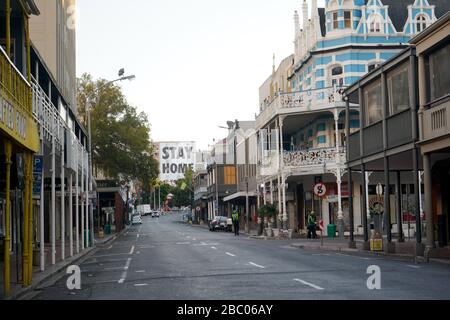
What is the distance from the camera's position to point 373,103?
30000mm

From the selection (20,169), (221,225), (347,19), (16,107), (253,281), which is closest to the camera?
(16,107)

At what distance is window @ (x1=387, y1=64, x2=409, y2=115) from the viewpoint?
26745mm

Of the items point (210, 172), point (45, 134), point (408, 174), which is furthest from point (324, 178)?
point (210, 172)

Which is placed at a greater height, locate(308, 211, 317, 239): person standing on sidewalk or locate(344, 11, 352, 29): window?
locate(344, 11, 352, 29): window

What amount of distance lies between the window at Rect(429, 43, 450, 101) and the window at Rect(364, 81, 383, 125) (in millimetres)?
4610

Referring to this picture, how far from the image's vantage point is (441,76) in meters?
24.1

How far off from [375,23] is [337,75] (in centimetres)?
395

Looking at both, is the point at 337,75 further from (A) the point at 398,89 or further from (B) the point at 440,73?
(B) the point at 440,73

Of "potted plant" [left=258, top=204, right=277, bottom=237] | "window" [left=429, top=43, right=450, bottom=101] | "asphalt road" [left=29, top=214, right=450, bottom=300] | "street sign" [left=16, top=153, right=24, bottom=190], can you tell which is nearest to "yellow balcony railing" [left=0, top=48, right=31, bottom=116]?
"street sign" [left=16, top=153, right=24, bottom=190]

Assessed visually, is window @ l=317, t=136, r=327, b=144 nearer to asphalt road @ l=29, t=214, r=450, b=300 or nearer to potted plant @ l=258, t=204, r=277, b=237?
potted plant @ l=258, t=204, r=277, b=237

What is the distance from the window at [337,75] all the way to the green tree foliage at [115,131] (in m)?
19.1

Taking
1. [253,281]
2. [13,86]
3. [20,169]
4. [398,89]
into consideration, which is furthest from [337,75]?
[13,86]
